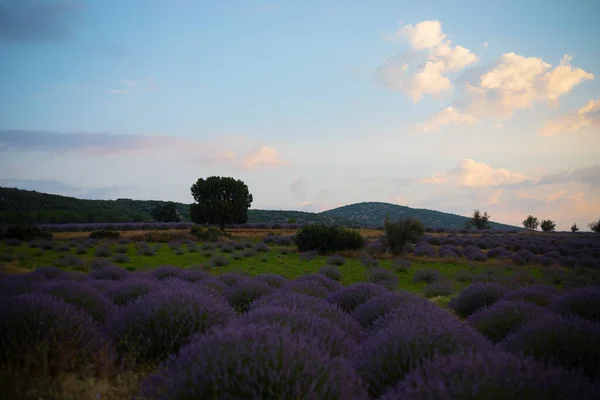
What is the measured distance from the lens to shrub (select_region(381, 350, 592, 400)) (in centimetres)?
255

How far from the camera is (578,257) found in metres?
31.5

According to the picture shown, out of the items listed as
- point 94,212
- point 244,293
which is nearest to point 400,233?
point 244,293

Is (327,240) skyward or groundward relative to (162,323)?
groundward

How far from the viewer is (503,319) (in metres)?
6.86

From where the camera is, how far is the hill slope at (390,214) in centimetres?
11428

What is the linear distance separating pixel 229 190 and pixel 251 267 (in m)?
41.1

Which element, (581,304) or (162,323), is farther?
(581,304)

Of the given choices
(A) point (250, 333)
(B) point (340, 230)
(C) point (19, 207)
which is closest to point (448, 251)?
(B) point (340, 230)

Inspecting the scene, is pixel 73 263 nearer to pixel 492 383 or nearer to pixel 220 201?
pixel 492 383

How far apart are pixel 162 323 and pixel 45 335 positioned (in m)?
1.29

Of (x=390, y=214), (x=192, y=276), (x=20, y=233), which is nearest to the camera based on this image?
(x=192, y=276)

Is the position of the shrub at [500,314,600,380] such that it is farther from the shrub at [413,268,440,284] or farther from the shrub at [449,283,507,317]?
the shrub at [413,268,440,284]

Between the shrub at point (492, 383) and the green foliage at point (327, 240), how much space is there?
3042cm

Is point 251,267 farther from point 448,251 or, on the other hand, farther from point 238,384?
point 238,384
